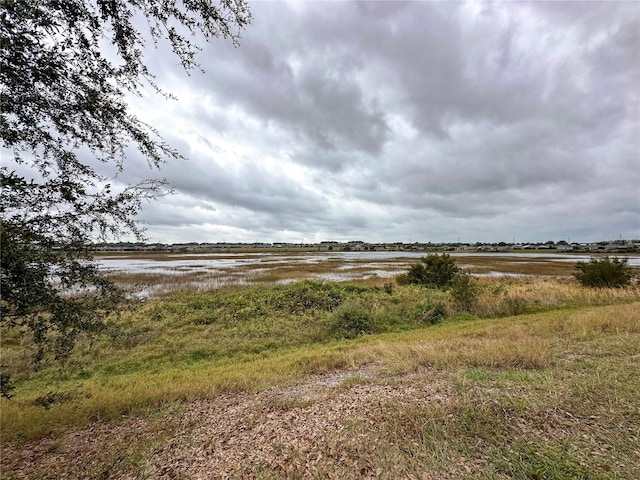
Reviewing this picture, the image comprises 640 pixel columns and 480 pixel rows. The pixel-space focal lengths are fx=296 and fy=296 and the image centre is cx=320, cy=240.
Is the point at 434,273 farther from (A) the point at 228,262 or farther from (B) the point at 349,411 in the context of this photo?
(A) the point at 228,262

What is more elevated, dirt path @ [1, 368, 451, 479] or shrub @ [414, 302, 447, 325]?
dirt path @ [1, 368, 451, 479]

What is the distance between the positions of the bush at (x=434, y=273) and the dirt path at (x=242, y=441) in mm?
22601

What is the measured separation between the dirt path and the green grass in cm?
6

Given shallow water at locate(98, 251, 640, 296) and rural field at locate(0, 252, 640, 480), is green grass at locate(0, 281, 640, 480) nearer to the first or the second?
rural field at locate(0, 252, 640, 480)

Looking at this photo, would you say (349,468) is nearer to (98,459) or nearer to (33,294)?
(98,459)

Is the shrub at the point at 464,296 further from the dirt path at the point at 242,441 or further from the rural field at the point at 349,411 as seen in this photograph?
the dirt path at the point at 242,441

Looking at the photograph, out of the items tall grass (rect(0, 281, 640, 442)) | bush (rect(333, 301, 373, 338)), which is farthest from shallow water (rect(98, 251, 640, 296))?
bush (rect(333, 301, 373, 338))

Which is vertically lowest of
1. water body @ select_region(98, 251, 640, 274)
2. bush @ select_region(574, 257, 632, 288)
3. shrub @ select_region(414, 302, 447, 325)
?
shrub @ select_region(414, 302, 447, 325)

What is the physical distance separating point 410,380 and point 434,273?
2300 centimetres

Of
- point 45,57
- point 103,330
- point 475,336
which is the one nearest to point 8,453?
point 103,330

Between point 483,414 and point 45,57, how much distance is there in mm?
7799

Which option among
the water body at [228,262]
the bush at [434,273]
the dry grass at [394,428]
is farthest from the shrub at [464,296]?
the water body at [228,262]

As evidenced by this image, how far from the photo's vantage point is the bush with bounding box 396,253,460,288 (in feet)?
88.5

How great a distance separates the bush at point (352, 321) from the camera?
46.2ft
